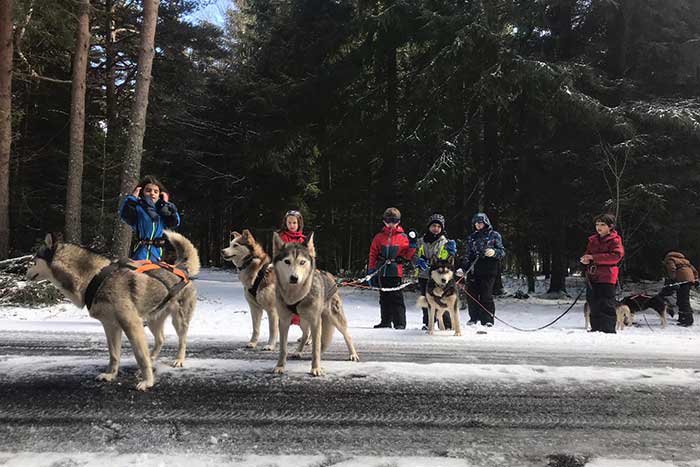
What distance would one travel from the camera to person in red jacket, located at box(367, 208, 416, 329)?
850 centimetres

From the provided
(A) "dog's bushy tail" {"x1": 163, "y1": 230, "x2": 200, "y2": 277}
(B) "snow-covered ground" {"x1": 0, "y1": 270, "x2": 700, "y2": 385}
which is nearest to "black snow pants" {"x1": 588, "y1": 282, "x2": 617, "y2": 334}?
(B) "snow-covered ground" {"x1": 0, "y1": 270, "x2": 700, "y2": 385}

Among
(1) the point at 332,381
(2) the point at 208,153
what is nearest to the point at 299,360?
(1) the point at 332,381

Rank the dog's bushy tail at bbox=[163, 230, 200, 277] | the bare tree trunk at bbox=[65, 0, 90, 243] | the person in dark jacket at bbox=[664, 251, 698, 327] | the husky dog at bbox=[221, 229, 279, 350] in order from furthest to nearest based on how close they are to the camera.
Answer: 1. the bare tree trunk at bbox=[65, 0, 90, 243]
2. the person in dark jacket at bbox=[664, 251, 698, 327]
3. the husky dog at bbox=[221, 229, 279, 350]
4. the dog's bushy tail at bbox=[163, 230, 200, 277]

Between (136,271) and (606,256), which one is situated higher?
(606,256)

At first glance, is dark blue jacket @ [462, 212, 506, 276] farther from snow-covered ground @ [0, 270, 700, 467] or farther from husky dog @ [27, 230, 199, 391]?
husky dog @ [27, 230, 199, 391]

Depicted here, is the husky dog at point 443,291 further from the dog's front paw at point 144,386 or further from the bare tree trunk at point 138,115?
the bare tree trunk at point 138,115

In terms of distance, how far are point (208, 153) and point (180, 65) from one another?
6788 millimetres

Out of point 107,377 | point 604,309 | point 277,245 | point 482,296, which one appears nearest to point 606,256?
point 604,309

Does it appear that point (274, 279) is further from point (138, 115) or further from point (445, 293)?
point (138, 115)

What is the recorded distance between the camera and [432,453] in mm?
2695

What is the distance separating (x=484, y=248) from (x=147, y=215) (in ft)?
20.6

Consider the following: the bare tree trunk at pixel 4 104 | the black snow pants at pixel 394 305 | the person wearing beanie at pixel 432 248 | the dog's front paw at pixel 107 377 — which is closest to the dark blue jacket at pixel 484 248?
the person wearing beanie at pixel 432 248

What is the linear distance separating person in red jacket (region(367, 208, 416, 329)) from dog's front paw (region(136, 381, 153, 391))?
5.28 m

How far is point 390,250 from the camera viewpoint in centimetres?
853
